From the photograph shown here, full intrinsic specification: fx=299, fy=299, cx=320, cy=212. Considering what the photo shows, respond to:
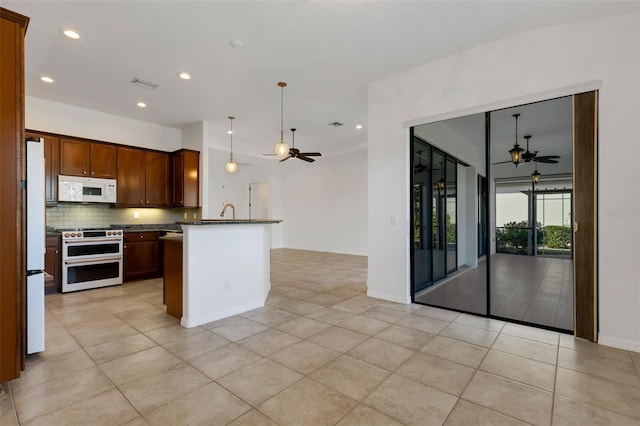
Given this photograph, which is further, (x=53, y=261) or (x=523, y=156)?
(x=53, y=261)

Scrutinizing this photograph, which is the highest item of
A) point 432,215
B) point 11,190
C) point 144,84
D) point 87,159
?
point 144,84

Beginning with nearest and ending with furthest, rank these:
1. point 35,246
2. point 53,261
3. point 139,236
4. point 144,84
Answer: point 35,246 < point 144,84 < point 53,261 < point 139,236

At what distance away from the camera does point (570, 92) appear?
3.01 meters

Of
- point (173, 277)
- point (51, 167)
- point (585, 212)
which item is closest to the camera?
point (585, 212)

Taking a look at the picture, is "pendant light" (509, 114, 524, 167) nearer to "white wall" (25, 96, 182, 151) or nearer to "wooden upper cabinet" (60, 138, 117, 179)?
"white wall" (25, 96, 182, 151)

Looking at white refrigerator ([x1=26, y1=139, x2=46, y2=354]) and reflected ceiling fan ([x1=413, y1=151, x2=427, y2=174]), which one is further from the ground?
reflected ceiling fan ([x1=413, y1=151, x2=427, y2=174])

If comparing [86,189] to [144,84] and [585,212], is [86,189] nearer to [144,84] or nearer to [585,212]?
[144,84]

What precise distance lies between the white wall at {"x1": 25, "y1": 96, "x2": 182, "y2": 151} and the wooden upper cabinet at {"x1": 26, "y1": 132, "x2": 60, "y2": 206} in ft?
1.30

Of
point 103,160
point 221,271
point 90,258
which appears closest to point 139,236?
point 90,258

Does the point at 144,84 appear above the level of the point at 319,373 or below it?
above

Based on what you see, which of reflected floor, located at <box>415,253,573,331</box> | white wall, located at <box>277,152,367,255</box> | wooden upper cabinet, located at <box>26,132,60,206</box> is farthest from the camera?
white wall, located at <box>277,152,367,255</box>

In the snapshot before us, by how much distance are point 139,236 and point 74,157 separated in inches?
67.0

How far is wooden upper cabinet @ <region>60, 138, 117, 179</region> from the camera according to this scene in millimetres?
5086

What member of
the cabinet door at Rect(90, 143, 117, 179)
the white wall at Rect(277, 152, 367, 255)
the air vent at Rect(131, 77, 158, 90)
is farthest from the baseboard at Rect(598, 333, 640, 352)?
the cabinet door at Rect(90, 143, 117, 179)
